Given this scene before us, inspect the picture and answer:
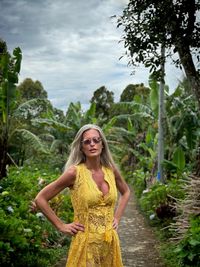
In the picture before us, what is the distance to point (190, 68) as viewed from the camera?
7145mm

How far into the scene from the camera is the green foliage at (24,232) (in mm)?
5188

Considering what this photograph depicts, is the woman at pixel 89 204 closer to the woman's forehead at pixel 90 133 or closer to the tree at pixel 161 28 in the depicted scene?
the woman's forehead at pixel 90 133

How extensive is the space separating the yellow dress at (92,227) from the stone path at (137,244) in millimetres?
4028

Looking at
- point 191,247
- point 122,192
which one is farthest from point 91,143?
point 191,247

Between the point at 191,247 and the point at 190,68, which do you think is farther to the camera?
the point at 190,68

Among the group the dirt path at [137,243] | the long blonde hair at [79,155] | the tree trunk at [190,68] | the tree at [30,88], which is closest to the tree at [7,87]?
the dirt path at [137,243]

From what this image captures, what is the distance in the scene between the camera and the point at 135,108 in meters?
17.3

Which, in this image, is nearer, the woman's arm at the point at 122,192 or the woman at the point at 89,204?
the woman at the point at 89,204

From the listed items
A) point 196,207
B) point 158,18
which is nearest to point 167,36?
point 158,18

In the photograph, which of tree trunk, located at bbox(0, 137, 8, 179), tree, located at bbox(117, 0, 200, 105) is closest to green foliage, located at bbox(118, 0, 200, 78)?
tree, located at bbox(117, 0, 200, 105)

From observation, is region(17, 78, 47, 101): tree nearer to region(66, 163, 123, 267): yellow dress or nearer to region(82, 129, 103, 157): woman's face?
region(82, 129, 103, 157): woman's face

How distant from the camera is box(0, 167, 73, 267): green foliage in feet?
17.0

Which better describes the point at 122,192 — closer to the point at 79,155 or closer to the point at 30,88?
the point at 79,155

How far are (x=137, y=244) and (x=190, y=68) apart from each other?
380 cm
